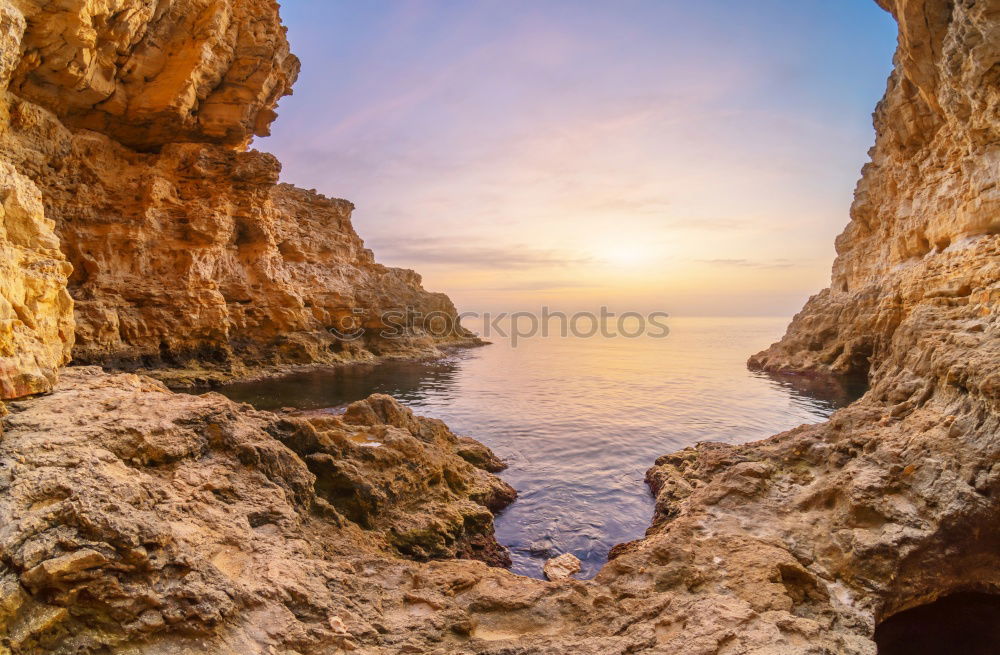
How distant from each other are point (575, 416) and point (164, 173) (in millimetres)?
25989

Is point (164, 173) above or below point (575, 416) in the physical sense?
above

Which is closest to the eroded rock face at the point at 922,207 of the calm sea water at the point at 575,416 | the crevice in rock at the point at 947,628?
the calm sea water at the point at 575,416

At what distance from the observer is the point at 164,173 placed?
1003 inches

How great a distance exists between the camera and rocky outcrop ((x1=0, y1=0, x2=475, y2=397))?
18562 millimetres

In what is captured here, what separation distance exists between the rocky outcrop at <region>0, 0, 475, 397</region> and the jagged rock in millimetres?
21419

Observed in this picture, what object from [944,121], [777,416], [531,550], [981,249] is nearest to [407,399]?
[531,550]

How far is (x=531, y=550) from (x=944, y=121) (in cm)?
2617

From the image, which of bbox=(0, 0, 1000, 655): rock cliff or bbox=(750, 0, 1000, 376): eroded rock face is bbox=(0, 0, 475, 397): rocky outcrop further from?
bbox=(750, 0, 1000, 376): eroded rock face

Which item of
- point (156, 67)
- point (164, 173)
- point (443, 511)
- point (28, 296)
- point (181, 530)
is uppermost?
point (156, 67)

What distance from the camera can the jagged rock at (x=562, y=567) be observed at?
328 inches

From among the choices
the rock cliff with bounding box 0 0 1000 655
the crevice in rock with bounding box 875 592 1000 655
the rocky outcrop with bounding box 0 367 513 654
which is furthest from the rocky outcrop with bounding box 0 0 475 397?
the crevice in rock with bounding box 875 592 1000 655

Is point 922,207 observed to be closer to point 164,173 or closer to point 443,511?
point 443,511

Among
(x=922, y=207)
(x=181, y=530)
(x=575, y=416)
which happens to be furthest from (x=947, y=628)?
(x=922, y=207)

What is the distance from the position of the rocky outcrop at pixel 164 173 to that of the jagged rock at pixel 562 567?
70.3ft
